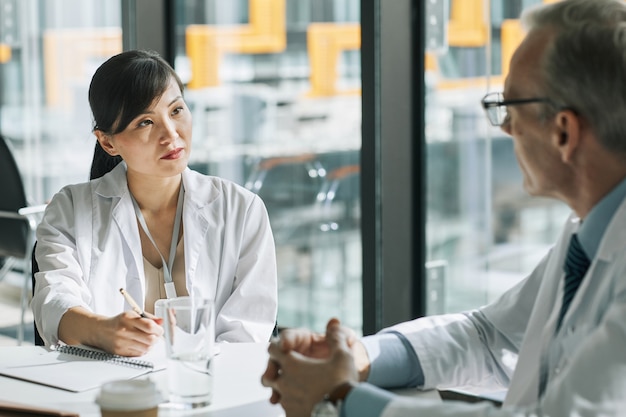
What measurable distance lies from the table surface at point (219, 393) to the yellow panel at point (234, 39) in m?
2.07

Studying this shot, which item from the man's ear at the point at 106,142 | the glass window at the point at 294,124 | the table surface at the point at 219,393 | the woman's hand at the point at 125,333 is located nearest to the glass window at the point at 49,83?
the glass window at the point at 294,124

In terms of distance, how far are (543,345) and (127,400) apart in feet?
2.09

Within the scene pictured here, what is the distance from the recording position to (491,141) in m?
3.16

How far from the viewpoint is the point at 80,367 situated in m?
1.71

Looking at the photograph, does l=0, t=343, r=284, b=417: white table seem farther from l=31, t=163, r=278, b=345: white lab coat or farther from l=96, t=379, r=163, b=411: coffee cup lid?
l=31, t=163, r=278, b=345: white lab coat

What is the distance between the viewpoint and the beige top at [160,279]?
7.35 ft

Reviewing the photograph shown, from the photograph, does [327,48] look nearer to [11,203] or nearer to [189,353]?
[11,203]

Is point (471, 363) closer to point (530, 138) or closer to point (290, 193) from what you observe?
point (530, 138)

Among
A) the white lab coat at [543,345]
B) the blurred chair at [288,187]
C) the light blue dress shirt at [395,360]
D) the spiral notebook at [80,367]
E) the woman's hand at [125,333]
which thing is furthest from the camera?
the blurred chair at [288,187]

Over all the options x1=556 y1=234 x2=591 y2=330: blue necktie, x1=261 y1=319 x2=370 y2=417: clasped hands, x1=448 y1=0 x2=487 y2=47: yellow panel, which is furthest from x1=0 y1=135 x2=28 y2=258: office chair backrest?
x1=556 y1=234 x2=591 y2=330: blue necktie

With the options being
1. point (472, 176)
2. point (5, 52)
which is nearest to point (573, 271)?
point (472, 176)

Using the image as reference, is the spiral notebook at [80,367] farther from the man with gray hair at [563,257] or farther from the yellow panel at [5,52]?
the yellow panel at [5,52]

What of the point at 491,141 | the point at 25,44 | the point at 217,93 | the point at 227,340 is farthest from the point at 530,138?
the point at 25,44

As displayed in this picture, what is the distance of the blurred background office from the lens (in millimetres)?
3143
